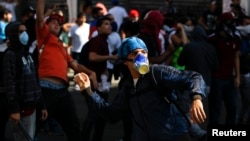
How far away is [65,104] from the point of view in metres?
7.10

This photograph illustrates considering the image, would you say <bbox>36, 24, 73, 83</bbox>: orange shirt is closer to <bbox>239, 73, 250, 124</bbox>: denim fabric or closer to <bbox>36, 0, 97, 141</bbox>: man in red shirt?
<bbox>36, 0, 97, 141</bbox>: man in red shirt

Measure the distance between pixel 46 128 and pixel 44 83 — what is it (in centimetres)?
240

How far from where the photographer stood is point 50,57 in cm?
700

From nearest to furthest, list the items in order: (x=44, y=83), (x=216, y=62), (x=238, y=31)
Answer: (x=44, y=83) < (x=216, y=62) < (x=238, y=31)

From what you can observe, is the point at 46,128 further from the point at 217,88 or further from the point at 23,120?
the point at 23,120

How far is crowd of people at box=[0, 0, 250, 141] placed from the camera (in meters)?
4.65

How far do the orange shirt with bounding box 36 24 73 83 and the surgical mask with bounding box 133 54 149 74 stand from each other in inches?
97.1

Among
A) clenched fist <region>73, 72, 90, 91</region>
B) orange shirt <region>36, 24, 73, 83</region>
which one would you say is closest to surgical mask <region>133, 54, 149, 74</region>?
clenched fist <region>73, 72, 90, 91</region>

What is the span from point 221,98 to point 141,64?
455 centimetres

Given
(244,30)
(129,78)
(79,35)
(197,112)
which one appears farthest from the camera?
(79,35)

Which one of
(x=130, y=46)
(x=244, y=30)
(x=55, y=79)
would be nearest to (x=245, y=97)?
(x=244, y=30)

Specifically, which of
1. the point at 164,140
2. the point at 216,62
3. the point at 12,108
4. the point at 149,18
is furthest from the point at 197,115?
the point at 216,62

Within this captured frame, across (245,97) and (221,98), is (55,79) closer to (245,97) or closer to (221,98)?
(221,98)

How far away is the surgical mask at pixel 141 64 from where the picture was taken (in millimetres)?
4601
